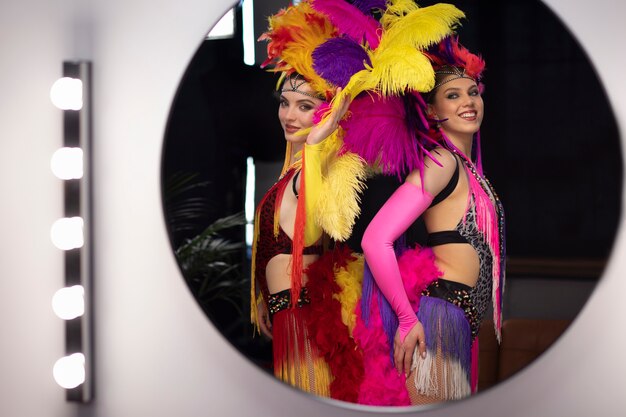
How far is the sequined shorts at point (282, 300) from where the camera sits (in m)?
1.19

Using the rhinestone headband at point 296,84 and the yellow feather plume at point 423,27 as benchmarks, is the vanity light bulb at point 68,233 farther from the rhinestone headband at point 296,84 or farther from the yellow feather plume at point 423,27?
the yellow feather plume at point 423,27

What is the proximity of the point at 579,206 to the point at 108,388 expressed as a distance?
104 centimetres

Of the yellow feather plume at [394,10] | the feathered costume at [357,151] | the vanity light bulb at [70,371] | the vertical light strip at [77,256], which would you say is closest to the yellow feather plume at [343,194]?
the feathered costume at [357,151]

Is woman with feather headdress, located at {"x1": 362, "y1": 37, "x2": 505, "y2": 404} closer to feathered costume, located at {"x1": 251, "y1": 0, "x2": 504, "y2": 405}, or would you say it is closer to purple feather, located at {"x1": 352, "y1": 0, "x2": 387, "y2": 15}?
feathered costume, located at {"x1": 251, "y1": 0, "x2": 504, "y2": 405}

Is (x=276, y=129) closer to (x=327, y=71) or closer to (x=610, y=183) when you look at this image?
(x=327, y=71)

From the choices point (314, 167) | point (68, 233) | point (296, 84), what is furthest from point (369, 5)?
point (68, 233)

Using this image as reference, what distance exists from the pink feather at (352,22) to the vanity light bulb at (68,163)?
0.59 meters

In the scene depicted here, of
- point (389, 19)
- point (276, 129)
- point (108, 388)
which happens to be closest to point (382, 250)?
point (276, 129)

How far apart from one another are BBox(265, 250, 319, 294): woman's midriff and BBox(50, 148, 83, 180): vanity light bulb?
46cm

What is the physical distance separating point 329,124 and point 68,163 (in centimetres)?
56

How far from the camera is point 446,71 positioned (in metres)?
1.14

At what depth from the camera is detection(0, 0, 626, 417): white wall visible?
1330 mm

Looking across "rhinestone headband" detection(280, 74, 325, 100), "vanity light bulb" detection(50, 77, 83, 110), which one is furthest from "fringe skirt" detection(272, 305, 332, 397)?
"vanity light bulb" detection(50, 77, 83, 110)

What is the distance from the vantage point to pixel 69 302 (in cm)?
133
